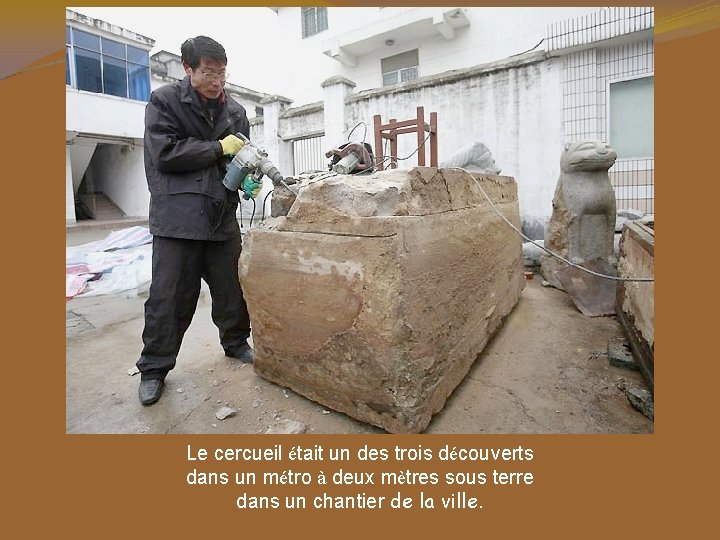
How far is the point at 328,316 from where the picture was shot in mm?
1772

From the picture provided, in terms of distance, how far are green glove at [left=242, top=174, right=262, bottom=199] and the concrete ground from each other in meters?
0.98

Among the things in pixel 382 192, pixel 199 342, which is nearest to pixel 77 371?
pixel 199 342

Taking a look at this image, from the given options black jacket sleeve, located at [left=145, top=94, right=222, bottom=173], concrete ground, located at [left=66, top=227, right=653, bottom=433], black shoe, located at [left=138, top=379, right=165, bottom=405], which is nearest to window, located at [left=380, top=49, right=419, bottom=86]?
concrete ground, located at [left=66, top=227, right=653, bottom=433]

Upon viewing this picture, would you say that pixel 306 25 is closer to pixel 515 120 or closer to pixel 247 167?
pixel 515 120

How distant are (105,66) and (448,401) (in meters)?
12.4

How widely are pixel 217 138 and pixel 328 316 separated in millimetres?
1203

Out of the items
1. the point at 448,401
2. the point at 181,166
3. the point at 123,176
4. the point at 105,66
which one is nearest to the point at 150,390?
the point at 181,166

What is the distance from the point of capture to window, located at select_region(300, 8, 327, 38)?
1186cm

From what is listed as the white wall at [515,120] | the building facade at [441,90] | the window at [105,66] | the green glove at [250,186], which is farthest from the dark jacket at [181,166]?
the window at [105,66]

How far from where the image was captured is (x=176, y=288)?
6.93 feet

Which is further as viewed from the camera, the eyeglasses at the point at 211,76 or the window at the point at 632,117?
the window at the point at 632,117

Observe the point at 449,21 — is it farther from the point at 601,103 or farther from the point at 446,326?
the point at 446,326

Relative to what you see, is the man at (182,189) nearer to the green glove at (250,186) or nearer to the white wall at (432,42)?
the green glove at (250,186)

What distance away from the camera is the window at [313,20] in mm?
11859
